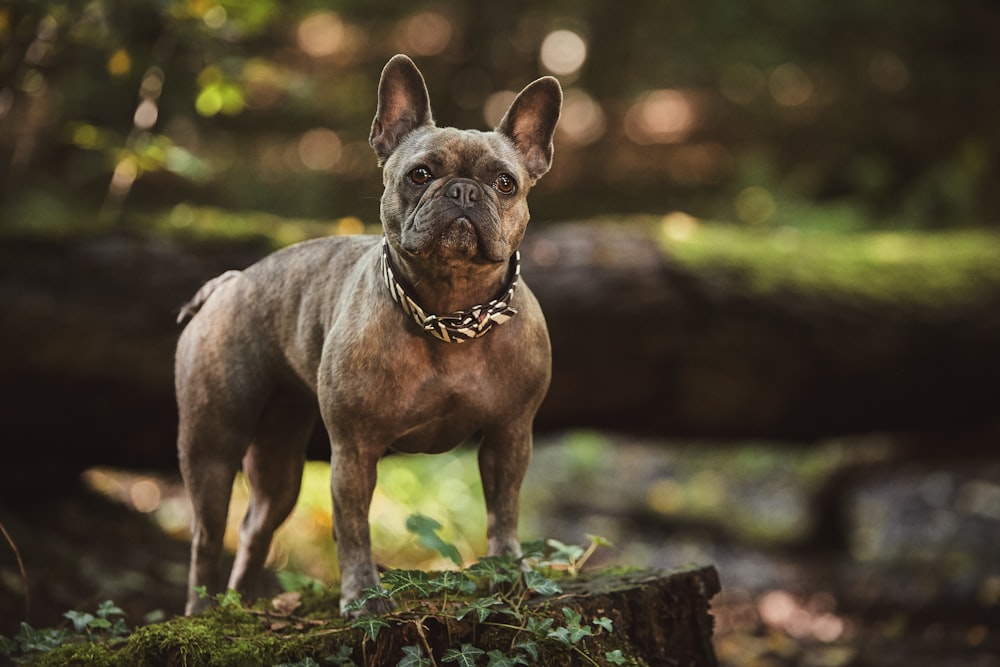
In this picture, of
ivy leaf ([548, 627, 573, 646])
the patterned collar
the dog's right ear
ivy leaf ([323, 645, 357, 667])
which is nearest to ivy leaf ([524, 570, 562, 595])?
ivy leaf ([548, 627, 573, 646])

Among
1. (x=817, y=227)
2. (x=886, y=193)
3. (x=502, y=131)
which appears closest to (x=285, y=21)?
(x=817, y=227)

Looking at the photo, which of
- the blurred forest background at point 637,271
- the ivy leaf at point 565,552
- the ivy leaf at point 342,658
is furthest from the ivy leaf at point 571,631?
the blurred forest background at point 637,271

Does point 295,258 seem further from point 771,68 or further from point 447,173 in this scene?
point 771,68

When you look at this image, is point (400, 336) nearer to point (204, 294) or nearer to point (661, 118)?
point (204, 294)

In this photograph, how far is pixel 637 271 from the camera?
6.96 metres

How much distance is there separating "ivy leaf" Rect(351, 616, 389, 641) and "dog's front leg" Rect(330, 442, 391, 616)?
15 centimetres

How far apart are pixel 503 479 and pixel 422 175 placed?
1.19m

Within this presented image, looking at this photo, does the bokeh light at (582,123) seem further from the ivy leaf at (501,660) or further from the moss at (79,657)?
the moss at (79,657)

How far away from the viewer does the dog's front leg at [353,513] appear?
11.1ft

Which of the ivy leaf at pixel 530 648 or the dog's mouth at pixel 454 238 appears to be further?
the ivy leaf at pixel 530 648

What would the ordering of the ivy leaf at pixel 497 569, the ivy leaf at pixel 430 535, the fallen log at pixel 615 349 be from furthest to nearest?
the fallen log at pixel 615 349
the ivy leaf at pixel 430 535
the ivy leaf at pixel 497 569

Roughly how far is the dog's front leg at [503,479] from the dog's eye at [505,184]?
0.88 meters

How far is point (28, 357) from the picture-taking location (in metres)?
6.11

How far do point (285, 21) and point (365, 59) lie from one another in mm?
1246
